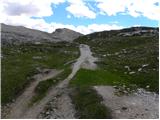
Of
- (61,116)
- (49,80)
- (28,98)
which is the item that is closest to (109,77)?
(49,80)

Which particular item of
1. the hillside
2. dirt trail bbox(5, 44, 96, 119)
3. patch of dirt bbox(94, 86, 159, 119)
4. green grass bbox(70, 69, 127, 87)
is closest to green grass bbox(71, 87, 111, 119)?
the hillside

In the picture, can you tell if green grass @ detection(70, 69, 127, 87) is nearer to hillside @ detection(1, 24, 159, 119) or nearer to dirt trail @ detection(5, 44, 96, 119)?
hillside @ detection(1, 24, 159, 119)

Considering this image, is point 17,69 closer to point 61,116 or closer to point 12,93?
point 12,93

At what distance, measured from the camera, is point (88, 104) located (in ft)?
136

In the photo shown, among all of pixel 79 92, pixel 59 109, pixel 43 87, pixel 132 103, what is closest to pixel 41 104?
pixel 59 109

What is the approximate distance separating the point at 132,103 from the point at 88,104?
472 cm

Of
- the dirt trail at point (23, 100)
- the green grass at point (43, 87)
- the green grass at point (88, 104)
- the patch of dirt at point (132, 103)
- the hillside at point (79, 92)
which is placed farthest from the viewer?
the green grass at point (43, 87)

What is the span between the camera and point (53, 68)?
6625 centimetres

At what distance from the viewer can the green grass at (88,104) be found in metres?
38.0

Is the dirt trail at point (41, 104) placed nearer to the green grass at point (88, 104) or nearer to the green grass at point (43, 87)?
the green grass at point (43, 87)

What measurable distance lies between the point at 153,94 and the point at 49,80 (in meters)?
14.2

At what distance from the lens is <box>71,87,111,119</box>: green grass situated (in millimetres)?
38000

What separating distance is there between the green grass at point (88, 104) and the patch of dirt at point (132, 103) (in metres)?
0.79

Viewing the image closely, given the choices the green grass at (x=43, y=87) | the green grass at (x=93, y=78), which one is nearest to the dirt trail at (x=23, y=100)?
the green grass at (x=43, y=87)
